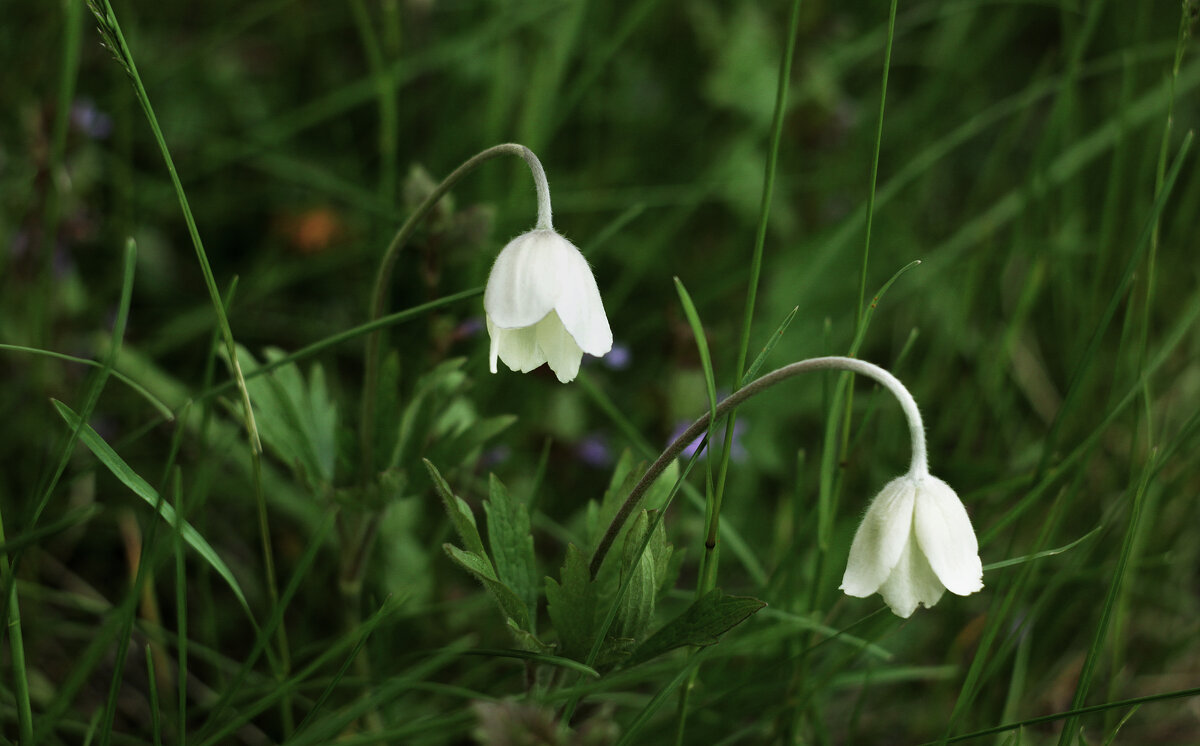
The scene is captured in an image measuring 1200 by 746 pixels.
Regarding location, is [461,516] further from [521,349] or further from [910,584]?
[910,584]

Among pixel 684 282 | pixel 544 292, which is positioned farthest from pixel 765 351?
pixel 684 282

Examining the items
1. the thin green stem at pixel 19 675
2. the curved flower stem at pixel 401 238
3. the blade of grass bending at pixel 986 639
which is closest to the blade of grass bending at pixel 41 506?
the thin green stem at pixel 19 675

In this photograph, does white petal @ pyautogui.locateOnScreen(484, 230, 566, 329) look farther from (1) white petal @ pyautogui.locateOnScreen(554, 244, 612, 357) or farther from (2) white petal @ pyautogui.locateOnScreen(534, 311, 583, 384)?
(2) white petal @ pyautogui.locateOnScreen(534, 311, 583, 384)

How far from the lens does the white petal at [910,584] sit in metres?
1.16

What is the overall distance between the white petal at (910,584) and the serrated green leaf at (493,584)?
0.45m

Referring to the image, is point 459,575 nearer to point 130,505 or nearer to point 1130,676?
point 130,505

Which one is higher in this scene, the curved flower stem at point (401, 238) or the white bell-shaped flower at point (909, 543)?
the curved flower stem at point (401, 238)

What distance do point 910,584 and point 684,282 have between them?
5.32 ft

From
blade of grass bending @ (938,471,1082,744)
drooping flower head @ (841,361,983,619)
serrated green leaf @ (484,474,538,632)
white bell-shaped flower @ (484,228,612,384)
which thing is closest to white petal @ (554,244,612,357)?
white bell-shaped flower @ (484,228,612,384)

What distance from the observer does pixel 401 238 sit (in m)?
1.38

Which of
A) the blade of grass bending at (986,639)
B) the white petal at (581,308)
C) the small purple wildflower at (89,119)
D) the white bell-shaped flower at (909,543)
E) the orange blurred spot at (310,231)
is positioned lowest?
the blade of grass bending at (986,639)

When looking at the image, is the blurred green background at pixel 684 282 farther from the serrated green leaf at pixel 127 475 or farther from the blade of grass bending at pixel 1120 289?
the serrated green leaf at pixel 127 475

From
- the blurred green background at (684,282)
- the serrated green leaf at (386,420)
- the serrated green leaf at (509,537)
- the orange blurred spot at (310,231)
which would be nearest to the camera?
the serrated green leaf at (509,537)

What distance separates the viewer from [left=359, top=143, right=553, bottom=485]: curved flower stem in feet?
4.05
